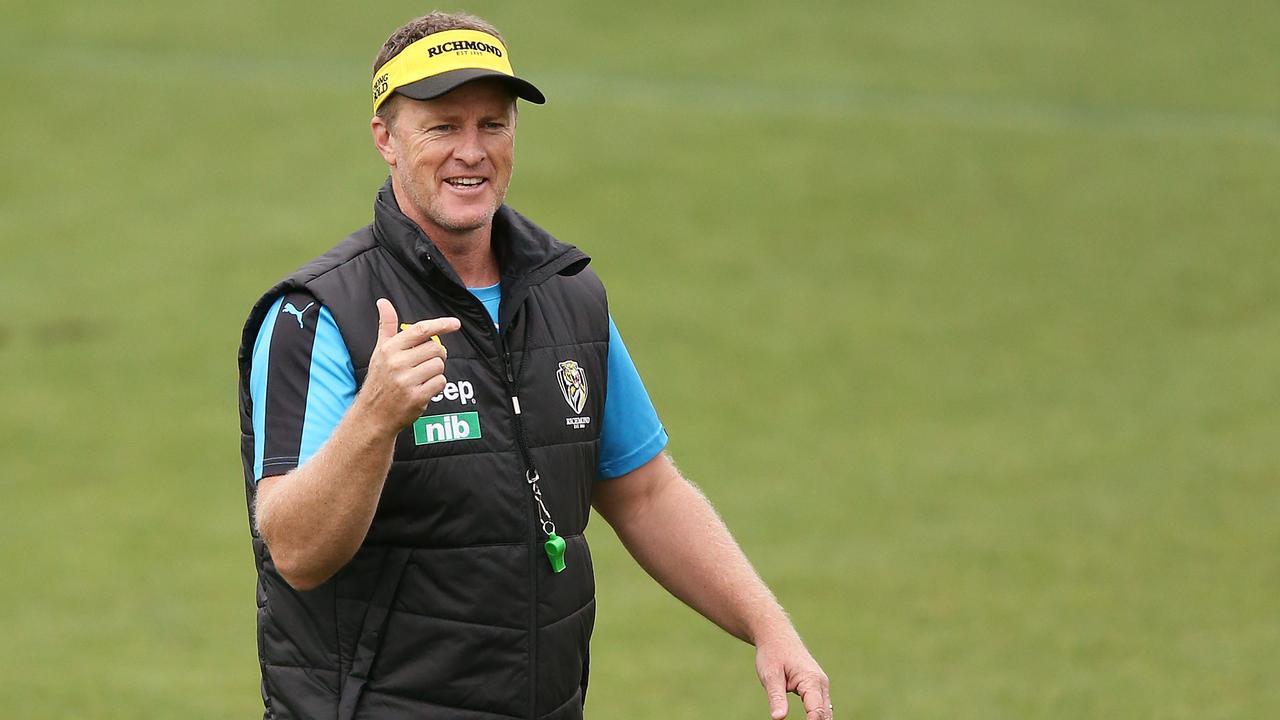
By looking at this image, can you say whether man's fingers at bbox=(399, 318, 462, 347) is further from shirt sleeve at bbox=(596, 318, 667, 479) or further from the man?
shirt sleeve at bbox=(596, 318, 667, 479)

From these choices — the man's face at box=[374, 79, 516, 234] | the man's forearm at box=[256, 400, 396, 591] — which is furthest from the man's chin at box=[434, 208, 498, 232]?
the man's forearm at box=[256, 400, 396, 591]

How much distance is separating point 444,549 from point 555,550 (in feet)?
0.84

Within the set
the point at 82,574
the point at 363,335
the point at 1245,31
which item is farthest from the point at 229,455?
the point at 1245,31

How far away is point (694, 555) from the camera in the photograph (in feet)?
14.6

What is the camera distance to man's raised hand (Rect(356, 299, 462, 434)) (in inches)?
136

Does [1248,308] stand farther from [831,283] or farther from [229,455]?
[229,455]

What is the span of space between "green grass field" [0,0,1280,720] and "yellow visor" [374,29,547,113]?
6302mm

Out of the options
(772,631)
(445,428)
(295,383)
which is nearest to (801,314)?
(772,631)

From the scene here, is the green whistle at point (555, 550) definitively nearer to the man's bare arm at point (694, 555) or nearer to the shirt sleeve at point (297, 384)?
the man's bare arm at point (694, 555)

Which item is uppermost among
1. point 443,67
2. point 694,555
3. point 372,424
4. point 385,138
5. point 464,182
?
point 443,67

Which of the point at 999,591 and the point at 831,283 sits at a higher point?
the point at 831,283

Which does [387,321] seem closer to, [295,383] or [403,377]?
[403,377]

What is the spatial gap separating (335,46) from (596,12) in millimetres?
3456

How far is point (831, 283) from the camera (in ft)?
59.1
